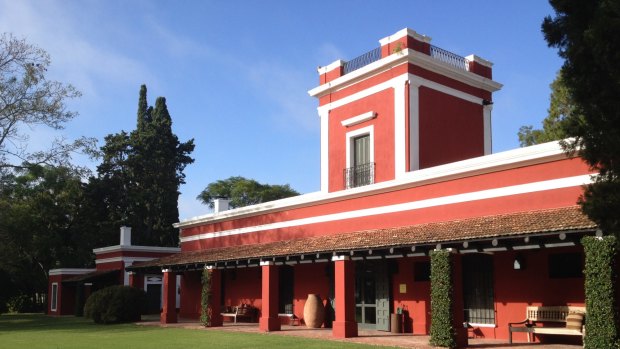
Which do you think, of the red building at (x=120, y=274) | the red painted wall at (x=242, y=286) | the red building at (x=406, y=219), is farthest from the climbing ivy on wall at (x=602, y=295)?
the red building at (x=120, y=274)

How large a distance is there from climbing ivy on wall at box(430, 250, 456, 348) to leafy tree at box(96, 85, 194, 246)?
33.6 m

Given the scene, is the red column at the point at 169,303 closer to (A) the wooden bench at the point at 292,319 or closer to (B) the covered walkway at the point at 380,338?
(B) the covered walkway at the point at 380,338

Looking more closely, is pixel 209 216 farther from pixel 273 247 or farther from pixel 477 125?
pixel 477 125

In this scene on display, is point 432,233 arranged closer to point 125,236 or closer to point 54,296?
point 125,236

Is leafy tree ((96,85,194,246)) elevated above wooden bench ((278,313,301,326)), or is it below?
above

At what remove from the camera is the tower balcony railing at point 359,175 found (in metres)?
21.2

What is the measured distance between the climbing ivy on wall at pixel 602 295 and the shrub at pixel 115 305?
18432 mm

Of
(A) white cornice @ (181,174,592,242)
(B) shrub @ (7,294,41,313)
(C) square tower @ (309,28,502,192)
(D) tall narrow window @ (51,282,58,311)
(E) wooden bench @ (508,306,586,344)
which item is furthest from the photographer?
(B) shrub @ (7,294,41,313)

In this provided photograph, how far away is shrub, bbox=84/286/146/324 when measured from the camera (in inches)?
984

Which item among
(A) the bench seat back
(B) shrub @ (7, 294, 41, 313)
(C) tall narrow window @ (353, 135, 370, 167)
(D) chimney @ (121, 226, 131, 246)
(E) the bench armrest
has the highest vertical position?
(C) tall narrow window @ (353, 135, 370, 167)

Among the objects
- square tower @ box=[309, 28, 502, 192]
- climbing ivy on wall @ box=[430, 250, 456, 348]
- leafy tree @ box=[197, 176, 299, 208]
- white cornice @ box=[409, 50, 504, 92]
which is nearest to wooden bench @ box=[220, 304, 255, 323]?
square tower @ box=[309, 28, 502, 192]

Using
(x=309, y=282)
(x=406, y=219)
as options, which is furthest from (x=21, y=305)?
(x=406, y=219)

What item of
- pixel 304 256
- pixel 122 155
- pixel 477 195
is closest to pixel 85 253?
pixel 122 155

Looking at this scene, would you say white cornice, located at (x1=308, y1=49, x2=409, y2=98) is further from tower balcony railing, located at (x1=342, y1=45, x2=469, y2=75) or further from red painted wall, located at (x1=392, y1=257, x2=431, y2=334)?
red painted wall, located at (x1=392, y1=257, x2=431, y2=334)
